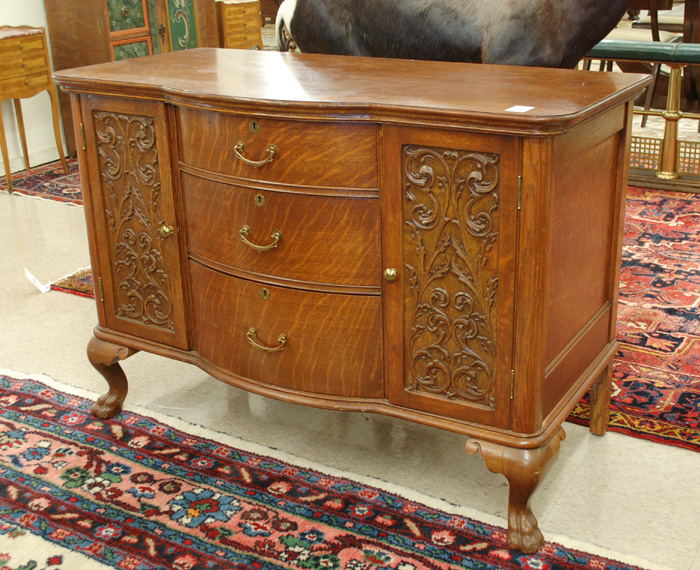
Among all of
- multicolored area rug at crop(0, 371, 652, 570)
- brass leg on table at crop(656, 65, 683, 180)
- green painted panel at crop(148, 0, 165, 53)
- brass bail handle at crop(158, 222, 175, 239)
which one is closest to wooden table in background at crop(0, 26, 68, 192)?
green painted panel at crop(148, 0, 165, 53)

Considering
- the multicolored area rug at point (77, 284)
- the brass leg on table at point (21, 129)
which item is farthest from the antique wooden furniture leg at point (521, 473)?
the brass leg on table at point (21, 129)

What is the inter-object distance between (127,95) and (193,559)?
3.96 ft

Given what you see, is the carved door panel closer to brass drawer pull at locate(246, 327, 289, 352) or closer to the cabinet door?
brass drawer pull at locate(246, 327, 289, 352)

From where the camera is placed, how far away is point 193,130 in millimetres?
2098

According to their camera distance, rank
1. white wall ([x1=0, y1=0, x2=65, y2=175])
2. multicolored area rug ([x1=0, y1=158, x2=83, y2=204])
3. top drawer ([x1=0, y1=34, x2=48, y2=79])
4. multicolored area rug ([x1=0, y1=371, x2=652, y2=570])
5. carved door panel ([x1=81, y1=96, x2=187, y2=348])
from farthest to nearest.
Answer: white wall ([x1=0, y1=0, x2=65, y2=175]) → multicolored area rug ([x1=0, y1=158, x2=83, y2=204]) → top drawer ([x1=0, y1=34, x2=48, y2=79]) → carved door panel ([x1=81, y1=96, x2=187, y2=348]) → multicolored area rug ([x1=0, y1=371, x2=652, y2=570])

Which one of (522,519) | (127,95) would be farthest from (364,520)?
(127,95)

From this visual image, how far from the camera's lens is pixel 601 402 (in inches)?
95.1

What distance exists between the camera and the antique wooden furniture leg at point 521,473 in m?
1.90

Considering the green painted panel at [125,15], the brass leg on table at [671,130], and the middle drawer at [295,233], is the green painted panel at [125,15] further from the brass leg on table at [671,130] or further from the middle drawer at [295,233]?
the middle drawer at [295,233]

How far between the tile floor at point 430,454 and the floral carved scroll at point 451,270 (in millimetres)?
418

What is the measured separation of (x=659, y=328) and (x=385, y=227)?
63.9 inches

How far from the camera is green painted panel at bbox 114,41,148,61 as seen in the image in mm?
5580

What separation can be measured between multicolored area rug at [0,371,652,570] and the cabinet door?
0.33 m

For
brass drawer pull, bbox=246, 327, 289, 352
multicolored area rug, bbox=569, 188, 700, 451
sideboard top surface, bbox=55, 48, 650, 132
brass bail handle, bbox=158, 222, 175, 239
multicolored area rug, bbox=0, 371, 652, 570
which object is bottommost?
multicolored area rug, bbox=0, 371, 652, 570
